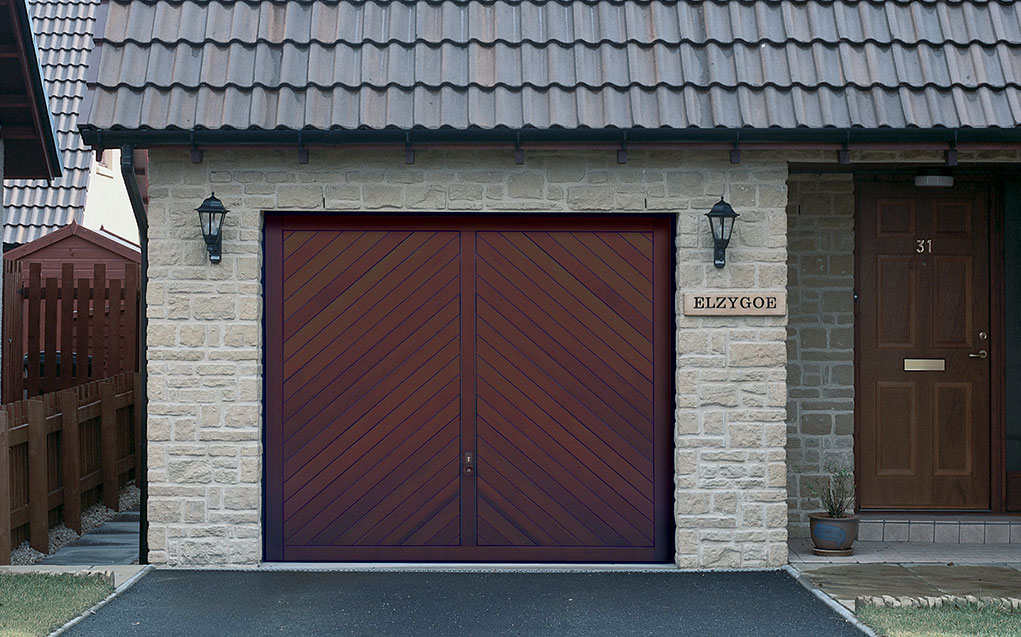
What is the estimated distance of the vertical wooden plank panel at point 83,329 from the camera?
41.4 feet

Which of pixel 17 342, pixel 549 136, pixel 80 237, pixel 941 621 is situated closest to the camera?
pixel 941 621

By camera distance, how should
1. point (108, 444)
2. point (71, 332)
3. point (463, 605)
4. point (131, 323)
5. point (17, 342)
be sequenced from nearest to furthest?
point (463, 605) < point (108, 444) < point (17, 342) < point (71, 332) < point (131, 323)

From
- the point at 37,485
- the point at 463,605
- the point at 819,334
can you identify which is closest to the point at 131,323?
the point at 37,485

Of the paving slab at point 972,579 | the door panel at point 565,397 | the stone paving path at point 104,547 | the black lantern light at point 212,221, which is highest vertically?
the black lantern light at point 212,221

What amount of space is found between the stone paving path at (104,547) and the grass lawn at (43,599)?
1.01 m

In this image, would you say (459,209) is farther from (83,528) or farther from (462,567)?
(83,528)

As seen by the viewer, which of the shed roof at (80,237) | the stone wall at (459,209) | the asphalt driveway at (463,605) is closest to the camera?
the asphalt driveway at (463,605)

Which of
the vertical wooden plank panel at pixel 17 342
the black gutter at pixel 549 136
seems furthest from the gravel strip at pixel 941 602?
the vertical wooden plank panel at pixel 17 342

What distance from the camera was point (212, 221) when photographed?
8.41 m

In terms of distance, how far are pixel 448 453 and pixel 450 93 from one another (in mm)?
2522

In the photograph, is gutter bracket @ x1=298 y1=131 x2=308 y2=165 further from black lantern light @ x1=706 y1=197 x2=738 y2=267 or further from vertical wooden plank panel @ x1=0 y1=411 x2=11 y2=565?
black lantern light @ x1=706 y1=197 x2=738 y2=267

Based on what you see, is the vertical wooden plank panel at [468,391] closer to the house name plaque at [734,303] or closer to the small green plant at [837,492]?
the house name plaque at [734,303]

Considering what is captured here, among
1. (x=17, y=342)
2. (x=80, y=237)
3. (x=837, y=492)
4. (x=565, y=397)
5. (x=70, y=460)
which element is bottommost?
(x=837, y=492)

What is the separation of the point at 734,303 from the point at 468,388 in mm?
1964
